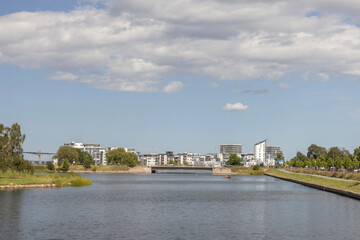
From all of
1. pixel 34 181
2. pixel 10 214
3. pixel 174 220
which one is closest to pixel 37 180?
pixel 34 181

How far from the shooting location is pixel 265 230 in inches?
1895

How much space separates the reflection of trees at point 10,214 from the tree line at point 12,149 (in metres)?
17.1

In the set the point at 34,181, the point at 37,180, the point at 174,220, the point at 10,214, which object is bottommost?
the point at 174,220

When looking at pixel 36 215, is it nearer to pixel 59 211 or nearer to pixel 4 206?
pixel 59 211

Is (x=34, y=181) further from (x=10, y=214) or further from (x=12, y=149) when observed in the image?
(x=10, y=214)

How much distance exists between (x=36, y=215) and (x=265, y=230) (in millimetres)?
27702

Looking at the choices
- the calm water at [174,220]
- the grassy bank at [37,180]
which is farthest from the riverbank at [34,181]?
the calm water at [174,220]

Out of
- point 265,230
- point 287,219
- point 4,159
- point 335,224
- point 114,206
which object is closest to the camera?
point 265,230

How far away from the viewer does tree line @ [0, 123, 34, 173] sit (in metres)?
103

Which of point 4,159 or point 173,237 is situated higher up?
point 4,159

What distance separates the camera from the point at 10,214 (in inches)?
2288

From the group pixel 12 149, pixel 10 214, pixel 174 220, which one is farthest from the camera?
pixel 12 149

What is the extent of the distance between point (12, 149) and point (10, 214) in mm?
50297

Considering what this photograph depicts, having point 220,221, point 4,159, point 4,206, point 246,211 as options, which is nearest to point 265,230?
point 220,221
